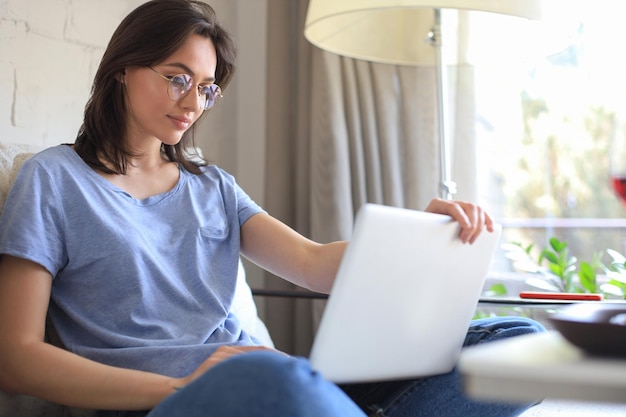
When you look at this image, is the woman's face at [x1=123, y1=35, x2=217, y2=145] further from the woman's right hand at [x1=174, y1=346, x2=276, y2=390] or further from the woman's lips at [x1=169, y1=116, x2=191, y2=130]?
the woman's right hand at [x1=174, y1=346, x2=276, y2=390]

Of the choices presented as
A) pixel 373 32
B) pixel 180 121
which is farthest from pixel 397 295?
pixel 373 32

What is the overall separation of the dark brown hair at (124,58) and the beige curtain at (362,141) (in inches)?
41.8

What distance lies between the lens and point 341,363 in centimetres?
103

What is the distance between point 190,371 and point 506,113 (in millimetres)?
1853

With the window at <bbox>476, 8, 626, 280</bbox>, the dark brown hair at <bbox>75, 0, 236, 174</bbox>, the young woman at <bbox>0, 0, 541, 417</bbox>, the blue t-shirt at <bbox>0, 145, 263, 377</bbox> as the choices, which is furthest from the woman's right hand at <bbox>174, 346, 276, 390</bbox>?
the window at <bbox>476, 8, 626, 280</bbox>

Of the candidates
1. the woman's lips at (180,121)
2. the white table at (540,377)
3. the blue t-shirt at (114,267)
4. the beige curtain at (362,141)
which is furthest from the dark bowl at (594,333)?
the beige curtain at (362,141)

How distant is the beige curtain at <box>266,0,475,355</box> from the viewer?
261cm

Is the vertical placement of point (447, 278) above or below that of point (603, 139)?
above

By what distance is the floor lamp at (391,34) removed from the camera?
2010 millimetres

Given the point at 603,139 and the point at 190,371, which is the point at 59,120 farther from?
the point at 603,139

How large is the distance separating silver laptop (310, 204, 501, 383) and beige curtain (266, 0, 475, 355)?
1.39 m

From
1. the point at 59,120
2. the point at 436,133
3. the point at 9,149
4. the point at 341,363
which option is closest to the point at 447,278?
the point at 341,363

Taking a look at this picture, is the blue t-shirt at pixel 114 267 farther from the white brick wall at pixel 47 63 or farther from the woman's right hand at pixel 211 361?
the white brick wall at pixel 47 63

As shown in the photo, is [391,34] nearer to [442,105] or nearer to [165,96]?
[442,105]
